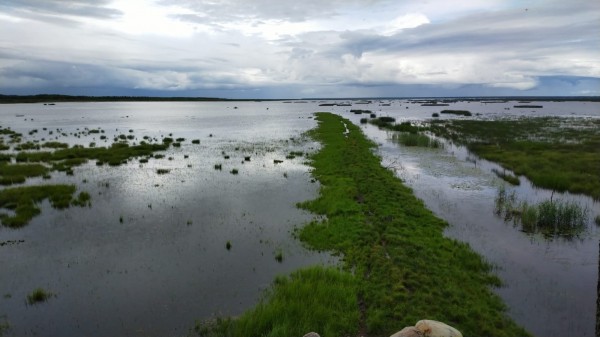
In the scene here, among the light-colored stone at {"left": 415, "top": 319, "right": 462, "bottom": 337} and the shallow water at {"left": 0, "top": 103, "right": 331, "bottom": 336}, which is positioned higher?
the light-colored stone at {"left": 415, "top": 319, "right": 462, "bottom": 337}

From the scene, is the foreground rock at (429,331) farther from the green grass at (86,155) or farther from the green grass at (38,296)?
the green grass at (86,155)

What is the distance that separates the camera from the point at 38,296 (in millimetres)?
14570

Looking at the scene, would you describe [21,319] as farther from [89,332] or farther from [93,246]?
[93,246]

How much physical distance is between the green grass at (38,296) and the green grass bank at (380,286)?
23.7ft

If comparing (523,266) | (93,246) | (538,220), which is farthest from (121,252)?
A: (538,220)

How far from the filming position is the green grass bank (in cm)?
1221

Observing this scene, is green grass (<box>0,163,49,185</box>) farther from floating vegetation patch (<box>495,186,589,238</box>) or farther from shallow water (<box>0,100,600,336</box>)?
floating vegetation patch (<box>495,186,589,238</box>)

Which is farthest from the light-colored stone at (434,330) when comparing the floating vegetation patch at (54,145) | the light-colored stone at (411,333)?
the floating vegetation patch at (54,145)

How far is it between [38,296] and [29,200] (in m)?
16.5

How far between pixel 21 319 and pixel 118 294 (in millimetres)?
3277

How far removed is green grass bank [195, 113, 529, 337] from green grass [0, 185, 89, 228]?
732 inches

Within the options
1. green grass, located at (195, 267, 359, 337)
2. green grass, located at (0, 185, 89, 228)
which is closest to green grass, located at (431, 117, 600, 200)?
green grass, located at (195, 267, 359, 337)

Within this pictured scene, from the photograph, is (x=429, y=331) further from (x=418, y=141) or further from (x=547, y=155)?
(x=418, y=141)

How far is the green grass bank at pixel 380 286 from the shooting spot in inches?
481
